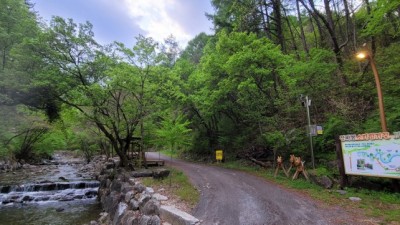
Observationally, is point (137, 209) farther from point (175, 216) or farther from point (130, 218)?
point (175, 216)

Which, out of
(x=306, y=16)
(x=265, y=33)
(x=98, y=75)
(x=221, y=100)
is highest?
(x=306, y=16)

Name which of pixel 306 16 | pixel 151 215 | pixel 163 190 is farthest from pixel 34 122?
pixel 306 16

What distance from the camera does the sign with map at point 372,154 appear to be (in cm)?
594

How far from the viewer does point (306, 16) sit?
20.9 meters

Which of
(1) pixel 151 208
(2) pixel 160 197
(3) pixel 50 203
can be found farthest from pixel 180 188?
(3) pixel 50 203

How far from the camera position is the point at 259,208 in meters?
5.68

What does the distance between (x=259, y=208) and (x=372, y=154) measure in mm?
3626

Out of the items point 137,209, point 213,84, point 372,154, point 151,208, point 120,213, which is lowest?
point 120,213

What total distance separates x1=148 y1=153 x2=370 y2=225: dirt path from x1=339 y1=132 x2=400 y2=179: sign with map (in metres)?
1.84

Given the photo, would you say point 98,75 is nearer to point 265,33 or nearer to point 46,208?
point 46,208

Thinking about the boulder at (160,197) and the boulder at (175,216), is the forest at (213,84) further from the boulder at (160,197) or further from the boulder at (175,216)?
the boulder at (175,216)

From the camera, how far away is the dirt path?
4.91m

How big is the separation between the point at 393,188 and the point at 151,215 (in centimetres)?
666

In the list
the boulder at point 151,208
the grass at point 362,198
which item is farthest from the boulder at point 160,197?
the grass at point 362,198
